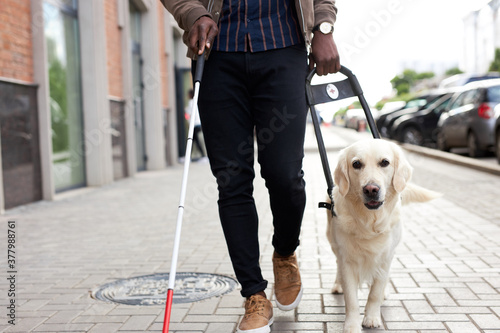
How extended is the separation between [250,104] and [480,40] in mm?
118943

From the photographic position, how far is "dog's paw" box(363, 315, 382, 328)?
10.0 feet

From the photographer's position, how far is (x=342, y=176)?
3062 mm

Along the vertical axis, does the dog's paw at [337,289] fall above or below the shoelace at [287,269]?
below

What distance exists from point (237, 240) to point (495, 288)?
1753mm

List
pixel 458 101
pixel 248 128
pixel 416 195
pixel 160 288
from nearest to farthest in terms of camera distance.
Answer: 1. pixel 248 128
2. pixel 416 195
3. pixel 160 288
4. pixel 458 101

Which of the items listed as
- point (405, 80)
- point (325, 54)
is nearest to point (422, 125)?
point (325, 54)

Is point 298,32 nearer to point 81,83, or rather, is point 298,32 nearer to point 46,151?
point 46,151

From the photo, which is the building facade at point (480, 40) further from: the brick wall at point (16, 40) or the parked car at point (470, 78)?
the brick wall at point (16, 40)

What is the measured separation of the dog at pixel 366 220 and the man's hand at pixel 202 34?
0.91m

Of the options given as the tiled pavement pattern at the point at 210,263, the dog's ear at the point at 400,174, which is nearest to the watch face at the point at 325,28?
the dog's ear at the point at 400,174

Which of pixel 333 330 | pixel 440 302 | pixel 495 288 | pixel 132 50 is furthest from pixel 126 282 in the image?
pixel 132 50

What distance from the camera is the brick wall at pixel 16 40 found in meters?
7.56

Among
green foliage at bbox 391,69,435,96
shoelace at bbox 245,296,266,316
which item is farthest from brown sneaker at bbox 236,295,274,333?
green foliage at bbox 391,69,435,96

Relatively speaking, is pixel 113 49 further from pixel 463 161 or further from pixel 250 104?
pixel 250 104
